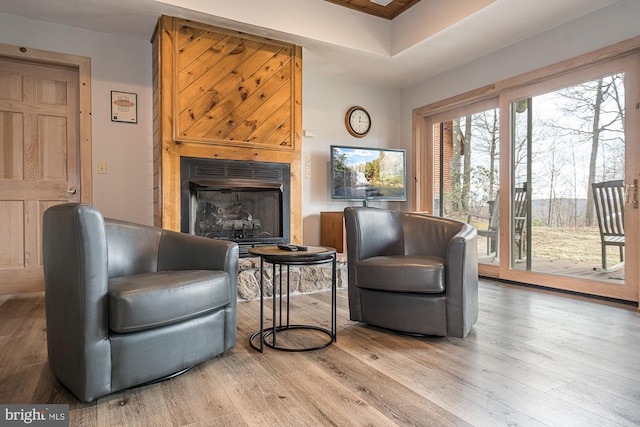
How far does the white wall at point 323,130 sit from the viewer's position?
15.6ft

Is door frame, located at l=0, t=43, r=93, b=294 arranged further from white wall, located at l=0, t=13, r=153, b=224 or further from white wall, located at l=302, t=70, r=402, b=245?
white wall, located at l=302, t=70, r=402, b=245

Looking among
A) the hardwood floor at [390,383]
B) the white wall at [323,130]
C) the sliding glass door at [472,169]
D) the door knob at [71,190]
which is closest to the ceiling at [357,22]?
the white wall at [323,130]

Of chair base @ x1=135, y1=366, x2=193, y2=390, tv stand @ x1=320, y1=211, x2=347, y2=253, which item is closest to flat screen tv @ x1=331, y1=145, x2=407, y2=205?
tv stand @ x1=320, y1=211, x2=347, y2=253

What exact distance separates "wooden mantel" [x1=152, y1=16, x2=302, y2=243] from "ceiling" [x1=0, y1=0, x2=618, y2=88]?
16 centimetres

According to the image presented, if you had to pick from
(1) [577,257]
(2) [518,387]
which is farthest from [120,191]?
(1) [577,257]

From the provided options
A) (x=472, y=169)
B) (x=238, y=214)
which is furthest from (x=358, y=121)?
(x=238, y=214)

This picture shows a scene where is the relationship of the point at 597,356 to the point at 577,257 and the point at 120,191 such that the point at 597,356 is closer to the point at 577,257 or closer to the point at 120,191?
the point at 577,257

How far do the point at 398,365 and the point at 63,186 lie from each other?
341cm

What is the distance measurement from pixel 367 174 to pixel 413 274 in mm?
2618

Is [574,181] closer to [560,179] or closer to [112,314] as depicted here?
[560,179]

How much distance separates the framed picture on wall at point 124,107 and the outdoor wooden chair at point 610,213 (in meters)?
4.36

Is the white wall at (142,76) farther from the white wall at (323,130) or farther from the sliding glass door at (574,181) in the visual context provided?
the sliding glass door at (574,181)

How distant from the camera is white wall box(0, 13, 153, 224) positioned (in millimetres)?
3564

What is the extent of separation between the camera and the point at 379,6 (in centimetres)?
398
